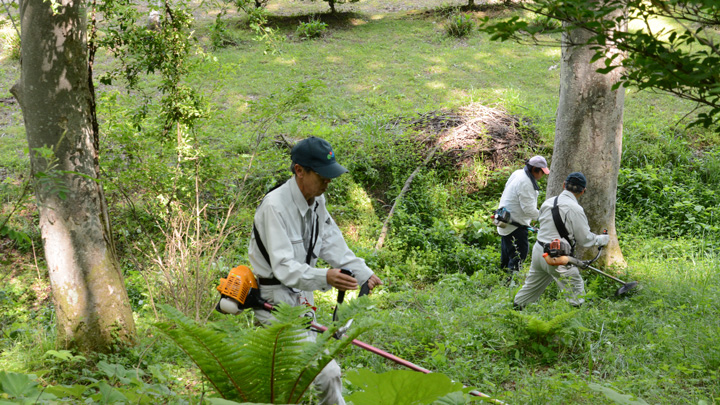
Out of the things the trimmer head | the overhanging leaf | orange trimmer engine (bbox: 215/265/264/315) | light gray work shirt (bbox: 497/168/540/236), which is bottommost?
the trimmer head

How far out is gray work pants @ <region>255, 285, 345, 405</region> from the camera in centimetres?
323

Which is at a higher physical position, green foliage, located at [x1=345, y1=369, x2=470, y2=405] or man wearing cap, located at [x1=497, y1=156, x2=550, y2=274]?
green foliage, located at [x1=345, y1=369, x2=470, y2=405]

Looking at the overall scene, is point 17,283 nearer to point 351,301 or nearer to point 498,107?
point 351,301

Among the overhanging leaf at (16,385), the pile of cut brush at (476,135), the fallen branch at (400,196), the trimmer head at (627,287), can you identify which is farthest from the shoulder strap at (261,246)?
the pile of cut brush at (476,135)

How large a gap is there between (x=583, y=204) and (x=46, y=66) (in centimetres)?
710

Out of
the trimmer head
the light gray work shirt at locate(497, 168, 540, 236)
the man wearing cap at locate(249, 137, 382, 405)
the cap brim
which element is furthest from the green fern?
the light gray work shirt at locate(497, 168, 540, 236)

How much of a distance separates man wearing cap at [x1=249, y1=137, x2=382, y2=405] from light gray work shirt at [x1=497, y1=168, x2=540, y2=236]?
4945 mm

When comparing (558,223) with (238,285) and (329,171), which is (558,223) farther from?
(238,285)

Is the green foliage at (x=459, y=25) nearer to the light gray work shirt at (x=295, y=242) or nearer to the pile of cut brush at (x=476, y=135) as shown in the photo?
the pile of cut brush at (x=476, y=135)

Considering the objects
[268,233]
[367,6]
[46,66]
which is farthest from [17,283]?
[367,6]

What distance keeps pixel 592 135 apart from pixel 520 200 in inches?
54.9

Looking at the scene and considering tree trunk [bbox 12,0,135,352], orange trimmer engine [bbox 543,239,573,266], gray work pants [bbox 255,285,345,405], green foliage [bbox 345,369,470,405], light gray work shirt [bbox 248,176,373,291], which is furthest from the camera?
orange trimmer engine [bbox 543,239,573,266]

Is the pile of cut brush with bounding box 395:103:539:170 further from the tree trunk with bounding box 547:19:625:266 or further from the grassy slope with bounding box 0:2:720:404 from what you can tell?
the tree trunk with bounding box 547:19:625:266

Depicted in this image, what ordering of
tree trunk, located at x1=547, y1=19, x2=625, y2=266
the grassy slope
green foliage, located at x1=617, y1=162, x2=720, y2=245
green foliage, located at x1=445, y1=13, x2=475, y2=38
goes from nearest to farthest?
the grassy slope → tree trunk, located at x1=547, y1=19, x2=625, y2=266 → green foliage, located at x1=617, y1=162, x2=720, y2=245 → green foliage, located at x1=445, y1=13, x2=475, y2=38
